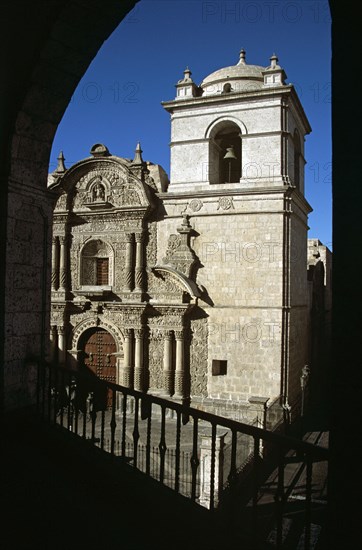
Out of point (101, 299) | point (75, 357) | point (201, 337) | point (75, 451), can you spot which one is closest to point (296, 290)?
point (201, 337)

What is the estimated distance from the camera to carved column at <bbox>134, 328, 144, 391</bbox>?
1300 centimetres

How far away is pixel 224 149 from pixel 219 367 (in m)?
6.57

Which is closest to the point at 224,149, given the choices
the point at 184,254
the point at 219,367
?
the point at 184,254

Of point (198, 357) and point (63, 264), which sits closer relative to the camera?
point (198, 357)

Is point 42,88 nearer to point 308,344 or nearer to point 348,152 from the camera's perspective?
point 348,152

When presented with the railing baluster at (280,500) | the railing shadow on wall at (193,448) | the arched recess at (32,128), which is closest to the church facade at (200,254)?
the railing shadow on wall at (193,448)

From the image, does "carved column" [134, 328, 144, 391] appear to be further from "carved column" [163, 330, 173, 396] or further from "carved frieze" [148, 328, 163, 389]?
"carved column" [163, 330, 173, 396]

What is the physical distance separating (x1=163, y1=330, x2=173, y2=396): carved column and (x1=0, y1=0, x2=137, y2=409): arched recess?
8.72 m

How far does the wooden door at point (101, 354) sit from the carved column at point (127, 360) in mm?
635

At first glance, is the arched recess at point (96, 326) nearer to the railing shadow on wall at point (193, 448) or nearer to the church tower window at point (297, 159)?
the railing shadow on wall at point (193, 448)

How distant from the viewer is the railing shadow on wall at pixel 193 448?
2566 mm

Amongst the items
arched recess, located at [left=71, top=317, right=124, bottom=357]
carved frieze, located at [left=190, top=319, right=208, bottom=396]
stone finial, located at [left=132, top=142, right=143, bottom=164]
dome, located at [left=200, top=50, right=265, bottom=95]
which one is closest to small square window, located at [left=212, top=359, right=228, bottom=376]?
carved frieze, located at [left=190, top=319, right=208, bottom=396]

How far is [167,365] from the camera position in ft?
41.7

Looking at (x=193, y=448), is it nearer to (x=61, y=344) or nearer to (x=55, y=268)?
(x=61, y=344)
